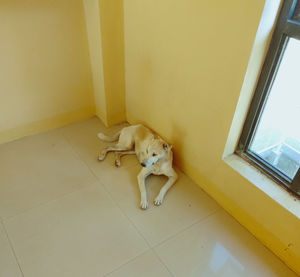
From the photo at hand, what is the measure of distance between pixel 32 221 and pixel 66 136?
86 cm

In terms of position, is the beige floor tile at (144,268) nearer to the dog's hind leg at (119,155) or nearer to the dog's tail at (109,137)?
the dog's hind leg at (119,155)

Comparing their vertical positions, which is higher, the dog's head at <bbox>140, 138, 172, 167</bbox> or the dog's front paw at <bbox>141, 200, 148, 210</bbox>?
the dog's head at <bbox>140, 138, 172, 167</bbox>

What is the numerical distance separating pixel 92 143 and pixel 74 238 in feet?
2.87

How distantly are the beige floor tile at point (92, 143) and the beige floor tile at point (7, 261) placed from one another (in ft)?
2.33

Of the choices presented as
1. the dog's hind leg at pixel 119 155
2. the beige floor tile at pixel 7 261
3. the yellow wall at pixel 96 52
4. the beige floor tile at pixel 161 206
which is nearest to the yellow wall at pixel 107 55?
the yellow wall at pixel 96 52

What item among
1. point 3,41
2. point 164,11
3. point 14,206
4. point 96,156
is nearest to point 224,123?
point 164,11

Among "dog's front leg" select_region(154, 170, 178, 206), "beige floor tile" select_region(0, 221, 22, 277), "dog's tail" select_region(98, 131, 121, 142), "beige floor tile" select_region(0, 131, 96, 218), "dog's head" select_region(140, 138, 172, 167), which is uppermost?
"dog's head" select_region(140, 138, 172, 167)

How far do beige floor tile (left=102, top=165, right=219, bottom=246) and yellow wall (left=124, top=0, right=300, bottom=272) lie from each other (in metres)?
0.10

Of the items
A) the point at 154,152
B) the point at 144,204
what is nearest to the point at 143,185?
the point at 144,204

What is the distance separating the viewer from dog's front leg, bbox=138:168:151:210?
182 centimetres

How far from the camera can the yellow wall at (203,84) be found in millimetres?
1406

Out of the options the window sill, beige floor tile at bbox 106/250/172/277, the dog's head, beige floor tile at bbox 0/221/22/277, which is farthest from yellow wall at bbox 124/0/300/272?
beige floor tile at bbox 0/221/22/277

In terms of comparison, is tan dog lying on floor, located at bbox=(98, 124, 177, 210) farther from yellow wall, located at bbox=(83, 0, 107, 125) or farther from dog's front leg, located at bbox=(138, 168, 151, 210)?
yellow wall, located at bbox=(83, 0, 107, 125)

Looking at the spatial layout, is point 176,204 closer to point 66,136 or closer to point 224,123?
point 224,123
